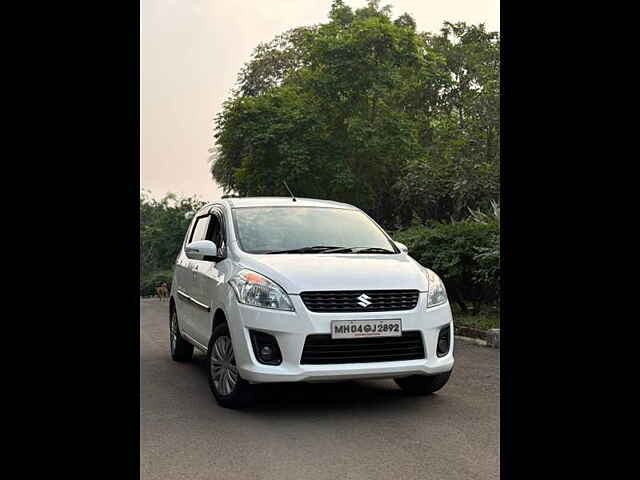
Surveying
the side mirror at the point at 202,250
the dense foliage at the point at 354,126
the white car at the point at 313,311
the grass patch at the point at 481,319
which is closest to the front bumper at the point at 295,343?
the white car at the point at 313,311

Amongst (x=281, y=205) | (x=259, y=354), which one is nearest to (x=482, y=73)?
(x=281, y=205)

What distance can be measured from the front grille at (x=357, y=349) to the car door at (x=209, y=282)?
1.07m

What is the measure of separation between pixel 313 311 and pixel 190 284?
92.6 inches

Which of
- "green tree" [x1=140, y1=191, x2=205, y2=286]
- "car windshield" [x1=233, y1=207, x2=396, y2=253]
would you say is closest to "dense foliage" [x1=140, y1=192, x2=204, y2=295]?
"green tree" [x1=140, y1=191, x2=205, y2=286]

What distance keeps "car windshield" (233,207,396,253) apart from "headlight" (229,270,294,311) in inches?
24.9

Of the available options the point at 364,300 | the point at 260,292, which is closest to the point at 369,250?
the point at 364,300

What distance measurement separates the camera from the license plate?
553 centimetres

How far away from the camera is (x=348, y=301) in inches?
221

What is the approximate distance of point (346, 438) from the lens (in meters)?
5.10

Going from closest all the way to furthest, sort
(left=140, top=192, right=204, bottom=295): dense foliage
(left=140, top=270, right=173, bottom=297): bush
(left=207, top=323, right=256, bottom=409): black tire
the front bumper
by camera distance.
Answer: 1. the front bumper
2. (left=207, top=323, right=256, bottom=409): black tire
3. (left=140, top=270, right=173, bottom=297): bush
4. (left=140, top=192, right=204, bottom=295): dense foliage

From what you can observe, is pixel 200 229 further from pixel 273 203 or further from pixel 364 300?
pixel 364 300

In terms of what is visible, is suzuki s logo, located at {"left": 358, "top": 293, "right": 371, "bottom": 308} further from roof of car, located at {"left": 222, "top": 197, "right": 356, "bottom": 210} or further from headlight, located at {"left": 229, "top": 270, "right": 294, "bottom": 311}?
roof of car, located at {"left": 222, "top": 197, "right": 356, "bottom": 210}
